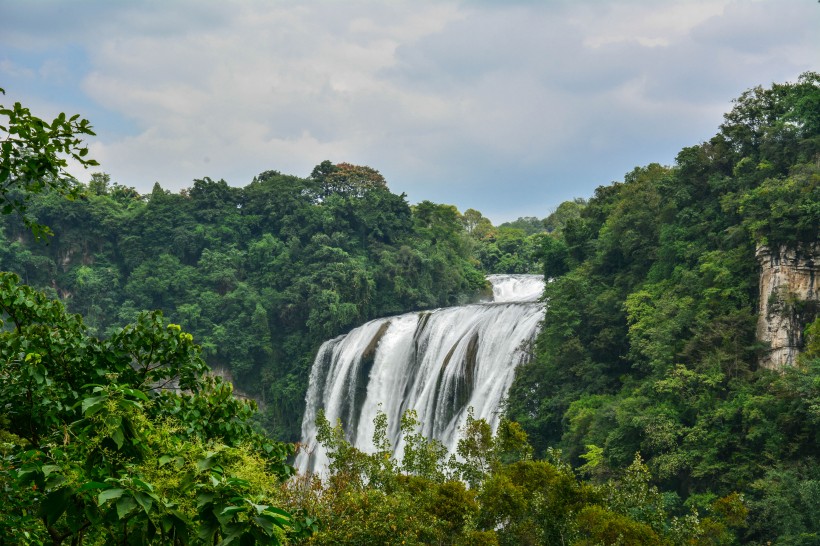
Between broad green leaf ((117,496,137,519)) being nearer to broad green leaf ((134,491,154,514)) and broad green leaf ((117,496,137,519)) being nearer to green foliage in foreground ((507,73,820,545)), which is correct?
broad green leaf ((134,491,154,514))

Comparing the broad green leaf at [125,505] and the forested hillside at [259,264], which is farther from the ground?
the forested hillside at [259,264]

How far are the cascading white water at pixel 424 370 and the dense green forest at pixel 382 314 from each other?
124 cm

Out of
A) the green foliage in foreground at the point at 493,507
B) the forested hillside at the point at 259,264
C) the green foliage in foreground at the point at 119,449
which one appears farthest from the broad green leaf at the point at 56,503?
the forested hillside at the point at 259,264

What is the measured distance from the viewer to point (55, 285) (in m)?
40.6

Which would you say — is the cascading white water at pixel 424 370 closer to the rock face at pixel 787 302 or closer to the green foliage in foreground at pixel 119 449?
the rock face at pixel 787 302

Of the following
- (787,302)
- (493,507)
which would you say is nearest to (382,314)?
(787,302)

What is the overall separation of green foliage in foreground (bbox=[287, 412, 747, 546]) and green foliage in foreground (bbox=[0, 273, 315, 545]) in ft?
9.81

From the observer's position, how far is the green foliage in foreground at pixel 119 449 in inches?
134

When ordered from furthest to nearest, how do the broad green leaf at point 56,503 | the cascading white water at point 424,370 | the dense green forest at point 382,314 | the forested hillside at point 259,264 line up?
1. the forested hillside at point 259,264
2. the cascading white water at point 424,370
3. the dense green forest at point 382,314
4. the broad green leaf at point 56,503

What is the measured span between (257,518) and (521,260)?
152 ft

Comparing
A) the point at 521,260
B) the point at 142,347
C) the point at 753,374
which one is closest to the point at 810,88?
the point at 753,374

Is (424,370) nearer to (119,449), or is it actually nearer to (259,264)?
(259,264)

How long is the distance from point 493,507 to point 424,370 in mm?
15969

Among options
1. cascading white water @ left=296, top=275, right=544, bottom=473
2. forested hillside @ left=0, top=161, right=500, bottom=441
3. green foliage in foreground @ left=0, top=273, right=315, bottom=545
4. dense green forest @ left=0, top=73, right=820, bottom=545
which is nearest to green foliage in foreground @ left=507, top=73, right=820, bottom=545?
dense green forest @ left=0, top=73, right=820, bottom=545
